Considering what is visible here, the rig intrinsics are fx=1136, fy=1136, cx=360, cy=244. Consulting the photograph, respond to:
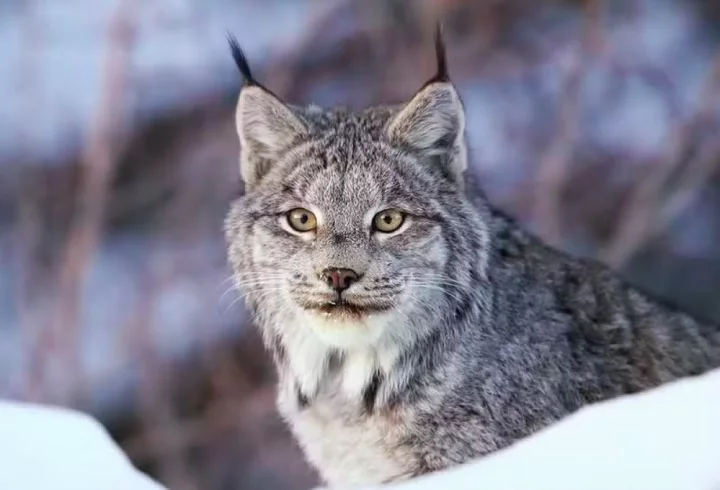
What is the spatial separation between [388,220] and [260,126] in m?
0.64

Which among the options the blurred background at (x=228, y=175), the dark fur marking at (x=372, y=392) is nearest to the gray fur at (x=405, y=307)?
the dark fur marking at (x=372, y=392)

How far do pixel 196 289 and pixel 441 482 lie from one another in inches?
194

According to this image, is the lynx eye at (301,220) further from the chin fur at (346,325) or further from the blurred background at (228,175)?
the blurred background at (228,175)

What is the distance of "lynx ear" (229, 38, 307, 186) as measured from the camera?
3.99 meters

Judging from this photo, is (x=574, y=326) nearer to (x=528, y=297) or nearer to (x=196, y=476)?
(x=528, y=297)

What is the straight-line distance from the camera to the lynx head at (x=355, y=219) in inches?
143

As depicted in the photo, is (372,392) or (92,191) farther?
(92,191)

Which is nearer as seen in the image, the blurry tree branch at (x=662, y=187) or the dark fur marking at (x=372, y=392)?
the dark fur marking at (x=372, y=392)

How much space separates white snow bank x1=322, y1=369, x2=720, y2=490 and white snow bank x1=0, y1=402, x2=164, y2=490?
2.79ft

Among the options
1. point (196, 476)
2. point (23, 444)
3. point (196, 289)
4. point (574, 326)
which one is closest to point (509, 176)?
point (196, 289)

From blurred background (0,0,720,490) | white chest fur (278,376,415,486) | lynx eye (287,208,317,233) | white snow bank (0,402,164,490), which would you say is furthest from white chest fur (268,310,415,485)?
blurred background (0,0,720,490)

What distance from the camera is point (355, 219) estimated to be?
3.68 metres

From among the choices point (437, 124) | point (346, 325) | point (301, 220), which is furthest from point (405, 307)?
point (437, 124)

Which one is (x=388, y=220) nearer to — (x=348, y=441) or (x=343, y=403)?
(x=343, y=403)
